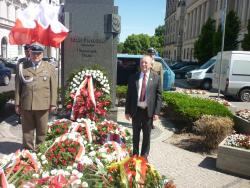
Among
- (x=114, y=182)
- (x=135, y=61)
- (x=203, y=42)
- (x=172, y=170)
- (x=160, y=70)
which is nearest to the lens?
(x=114, y=182)

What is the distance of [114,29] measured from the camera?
8109 millimetres

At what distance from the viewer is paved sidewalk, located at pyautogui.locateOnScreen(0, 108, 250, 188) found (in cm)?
539

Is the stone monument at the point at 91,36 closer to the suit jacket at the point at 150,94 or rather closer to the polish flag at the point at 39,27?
the polish flag at the point at 39,27

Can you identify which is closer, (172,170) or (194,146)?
(172,170)

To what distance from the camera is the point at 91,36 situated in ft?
26.9

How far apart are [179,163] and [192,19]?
62.3 meters

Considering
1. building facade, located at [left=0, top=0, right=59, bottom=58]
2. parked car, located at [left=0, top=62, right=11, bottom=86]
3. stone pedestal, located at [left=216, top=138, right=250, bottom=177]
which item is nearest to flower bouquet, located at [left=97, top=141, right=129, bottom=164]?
stone pedestal, located at [left=216, top=138, right=250, bottom=177]

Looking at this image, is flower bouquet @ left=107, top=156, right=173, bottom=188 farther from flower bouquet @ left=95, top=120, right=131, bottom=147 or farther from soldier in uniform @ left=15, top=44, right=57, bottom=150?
soldier in uniform @ left=15, top=44, right=57, bottom=150

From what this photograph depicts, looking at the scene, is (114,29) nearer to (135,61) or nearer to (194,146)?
(194,146)

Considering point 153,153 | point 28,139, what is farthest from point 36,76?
point 153,153

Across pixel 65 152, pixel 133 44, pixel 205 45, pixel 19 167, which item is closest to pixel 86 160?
pixel 65 152

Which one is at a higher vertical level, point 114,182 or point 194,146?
point 114,182

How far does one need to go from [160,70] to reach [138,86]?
Answer: 2.69m

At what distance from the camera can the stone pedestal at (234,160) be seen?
5.74 meters
